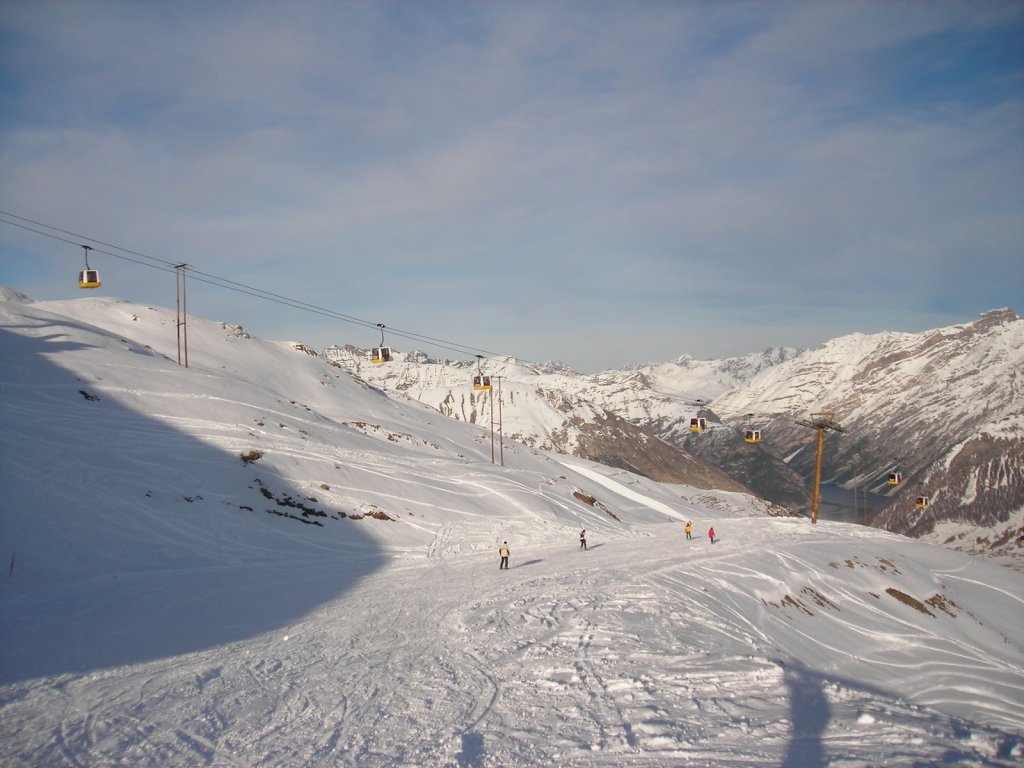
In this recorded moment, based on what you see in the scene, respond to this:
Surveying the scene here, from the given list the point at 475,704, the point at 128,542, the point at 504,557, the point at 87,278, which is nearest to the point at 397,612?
the point at 475,704

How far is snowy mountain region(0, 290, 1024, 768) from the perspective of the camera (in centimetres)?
1228

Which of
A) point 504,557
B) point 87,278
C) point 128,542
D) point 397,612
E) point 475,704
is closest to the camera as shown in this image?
point 475,704

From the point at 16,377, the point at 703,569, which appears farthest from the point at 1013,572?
the point at 16,377

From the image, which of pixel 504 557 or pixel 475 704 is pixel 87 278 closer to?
pixel 504 557

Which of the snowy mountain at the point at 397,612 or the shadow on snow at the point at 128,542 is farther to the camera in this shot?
the shadow on snow at the point at 128,542

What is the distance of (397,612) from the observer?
22.2 meters

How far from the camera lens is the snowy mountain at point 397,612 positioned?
12.3 m

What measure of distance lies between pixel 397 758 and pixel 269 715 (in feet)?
10.8

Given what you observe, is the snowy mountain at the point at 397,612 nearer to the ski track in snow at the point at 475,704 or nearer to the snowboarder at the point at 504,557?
the ski track in snow at the point at 475,704

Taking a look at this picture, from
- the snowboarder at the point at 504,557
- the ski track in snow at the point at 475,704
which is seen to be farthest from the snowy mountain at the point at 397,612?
the snowboarder at the point at 504,557

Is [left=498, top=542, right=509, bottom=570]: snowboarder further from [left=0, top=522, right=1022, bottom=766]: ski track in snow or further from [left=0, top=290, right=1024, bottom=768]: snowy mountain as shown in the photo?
[left=0, top=522, right=1022, bottom=766]: ski track in snow

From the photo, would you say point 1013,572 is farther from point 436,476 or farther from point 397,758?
point 397,758

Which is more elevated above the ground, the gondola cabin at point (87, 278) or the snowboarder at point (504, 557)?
the gondola cabin at point (87, 278)

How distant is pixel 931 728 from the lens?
12961 millimetres
